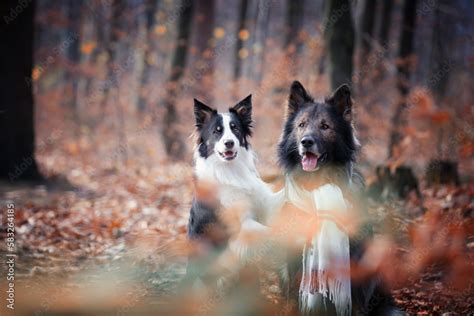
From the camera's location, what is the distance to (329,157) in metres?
4.01

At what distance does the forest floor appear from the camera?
4.95 m

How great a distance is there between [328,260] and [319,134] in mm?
1041

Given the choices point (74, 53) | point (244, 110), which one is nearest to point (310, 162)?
point (244, 110)

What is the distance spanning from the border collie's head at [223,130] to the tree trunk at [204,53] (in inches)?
438

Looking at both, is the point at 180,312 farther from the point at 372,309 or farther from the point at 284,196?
the point at 372,309

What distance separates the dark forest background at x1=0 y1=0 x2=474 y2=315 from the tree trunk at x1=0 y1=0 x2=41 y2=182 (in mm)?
25

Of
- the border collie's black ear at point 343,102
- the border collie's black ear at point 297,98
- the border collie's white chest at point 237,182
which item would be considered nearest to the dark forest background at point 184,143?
the border collie's black ear at point 297,98

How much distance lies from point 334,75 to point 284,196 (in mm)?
4514

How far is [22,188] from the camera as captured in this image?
381 inches

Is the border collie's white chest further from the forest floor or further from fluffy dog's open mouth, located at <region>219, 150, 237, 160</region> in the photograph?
the forest floor

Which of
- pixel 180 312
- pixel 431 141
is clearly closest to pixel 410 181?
pixel 431 141

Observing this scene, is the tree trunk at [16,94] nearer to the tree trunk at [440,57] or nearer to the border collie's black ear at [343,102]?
the border collie's black ear at [343,102]

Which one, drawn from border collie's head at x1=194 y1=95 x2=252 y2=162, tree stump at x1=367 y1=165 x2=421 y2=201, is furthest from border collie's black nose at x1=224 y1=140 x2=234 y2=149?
tree stump at x1=367 y1=165 x2=421 y2=201

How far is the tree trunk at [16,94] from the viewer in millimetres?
9922
